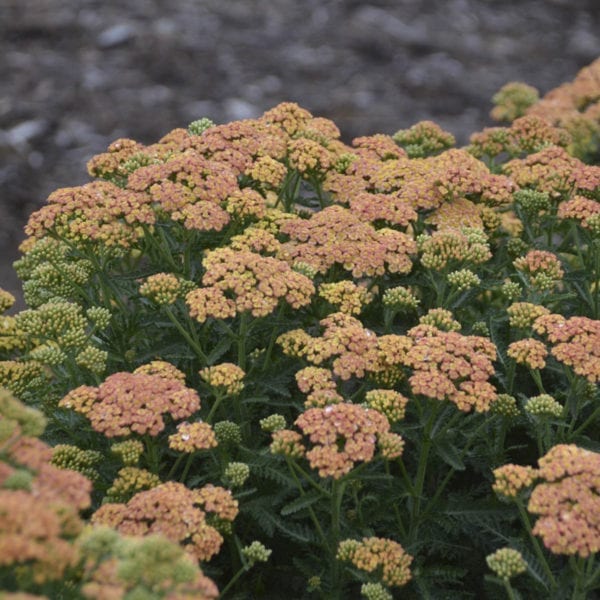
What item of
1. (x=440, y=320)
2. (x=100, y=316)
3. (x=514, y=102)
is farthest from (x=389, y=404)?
(x=514, y=102)

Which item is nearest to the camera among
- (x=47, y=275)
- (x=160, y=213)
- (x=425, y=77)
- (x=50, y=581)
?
(x=50, y=581)

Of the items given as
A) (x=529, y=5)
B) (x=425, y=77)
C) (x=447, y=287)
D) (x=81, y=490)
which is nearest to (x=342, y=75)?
(x=425, y=77)

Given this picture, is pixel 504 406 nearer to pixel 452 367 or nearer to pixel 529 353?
pixel 529 353

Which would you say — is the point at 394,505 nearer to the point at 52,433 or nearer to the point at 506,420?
the point at 506,420

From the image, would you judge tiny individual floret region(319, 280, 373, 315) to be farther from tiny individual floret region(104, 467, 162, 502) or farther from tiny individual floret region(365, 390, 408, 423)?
tiny individual floret region(104, 467, 162, 502)

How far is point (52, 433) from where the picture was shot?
4488 mm

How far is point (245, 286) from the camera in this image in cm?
401

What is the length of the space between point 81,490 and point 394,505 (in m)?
1.69

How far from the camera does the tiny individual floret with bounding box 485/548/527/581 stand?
3.35m

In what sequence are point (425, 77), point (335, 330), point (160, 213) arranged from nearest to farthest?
point (335, 330), point (160, 213), point (425, 77)

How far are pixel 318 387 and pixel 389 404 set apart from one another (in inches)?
12.1

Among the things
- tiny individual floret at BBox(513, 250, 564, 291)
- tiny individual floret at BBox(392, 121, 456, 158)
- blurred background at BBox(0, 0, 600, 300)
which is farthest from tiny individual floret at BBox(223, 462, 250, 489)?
blurred background at BBox(0, 0, 600, 300)

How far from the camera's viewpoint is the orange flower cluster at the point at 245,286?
395cm

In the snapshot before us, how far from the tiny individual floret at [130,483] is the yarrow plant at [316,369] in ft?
0.08
